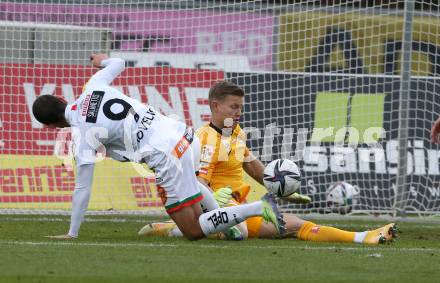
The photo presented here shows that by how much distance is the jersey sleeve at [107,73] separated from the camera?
8844 mm

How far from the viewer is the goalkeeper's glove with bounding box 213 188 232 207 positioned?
8938mm

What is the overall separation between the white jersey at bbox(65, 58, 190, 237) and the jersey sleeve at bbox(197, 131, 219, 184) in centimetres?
79

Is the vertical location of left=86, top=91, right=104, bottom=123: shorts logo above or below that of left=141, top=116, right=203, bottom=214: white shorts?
above

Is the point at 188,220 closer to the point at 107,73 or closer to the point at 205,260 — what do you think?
the point at 205,260

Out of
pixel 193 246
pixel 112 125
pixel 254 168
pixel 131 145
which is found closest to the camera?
pixel 193 246

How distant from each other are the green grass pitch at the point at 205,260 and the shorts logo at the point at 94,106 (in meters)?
1.06

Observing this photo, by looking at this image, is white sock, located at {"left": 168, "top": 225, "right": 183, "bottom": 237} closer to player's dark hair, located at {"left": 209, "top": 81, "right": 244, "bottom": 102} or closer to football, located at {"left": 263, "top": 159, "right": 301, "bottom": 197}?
football, located at {"left": 263, "top": 159, "right": 301, "bottom": 197}

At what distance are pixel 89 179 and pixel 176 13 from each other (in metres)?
6.35

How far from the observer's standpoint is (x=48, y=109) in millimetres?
8531

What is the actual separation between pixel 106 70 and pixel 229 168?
63.9 inches

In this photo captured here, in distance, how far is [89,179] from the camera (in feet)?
28.0

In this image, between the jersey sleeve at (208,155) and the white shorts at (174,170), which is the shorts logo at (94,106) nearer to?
the white shorts at (174,170)

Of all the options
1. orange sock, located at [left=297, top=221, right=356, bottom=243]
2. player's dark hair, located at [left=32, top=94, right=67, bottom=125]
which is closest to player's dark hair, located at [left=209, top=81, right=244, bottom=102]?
orange sock, located at [left=297, top=221, right=356, bottom=243]

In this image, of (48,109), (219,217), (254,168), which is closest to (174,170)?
(219,217)
